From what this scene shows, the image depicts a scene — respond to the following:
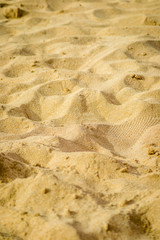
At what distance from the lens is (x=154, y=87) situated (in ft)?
6.82

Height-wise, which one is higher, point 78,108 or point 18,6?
point 18,6

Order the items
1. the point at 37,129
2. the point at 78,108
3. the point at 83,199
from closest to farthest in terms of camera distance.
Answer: the point at 83,199
the point at 37,129
the point at 78,108

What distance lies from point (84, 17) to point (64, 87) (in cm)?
207

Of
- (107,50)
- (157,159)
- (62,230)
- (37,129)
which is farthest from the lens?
(107,50)

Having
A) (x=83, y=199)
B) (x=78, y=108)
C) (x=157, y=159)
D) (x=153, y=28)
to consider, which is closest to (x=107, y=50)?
(x=153, y=28)

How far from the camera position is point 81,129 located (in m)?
1.61

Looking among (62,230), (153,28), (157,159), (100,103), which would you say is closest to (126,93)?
(100,103)

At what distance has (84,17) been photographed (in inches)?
148

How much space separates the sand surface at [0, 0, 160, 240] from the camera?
3.22ft

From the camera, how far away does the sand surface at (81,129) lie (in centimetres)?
98

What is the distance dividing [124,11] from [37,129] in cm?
297

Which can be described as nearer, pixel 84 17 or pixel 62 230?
pixel 62 230

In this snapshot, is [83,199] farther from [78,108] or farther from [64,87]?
[64,87]

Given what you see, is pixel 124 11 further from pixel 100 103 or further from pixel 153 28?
pixel 100 103
